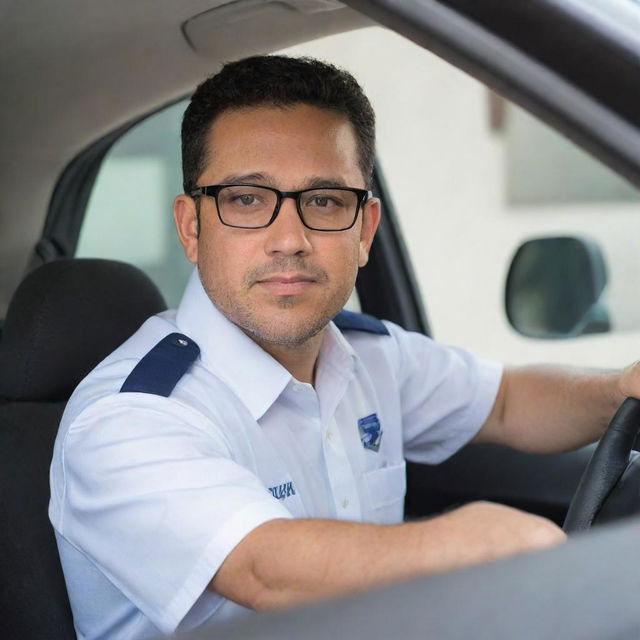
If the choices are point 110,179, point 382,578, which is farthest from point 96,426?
point 110,179

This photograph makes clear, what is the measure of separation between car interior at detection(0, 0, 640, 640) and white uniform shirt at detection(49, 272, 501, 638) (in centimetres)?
18

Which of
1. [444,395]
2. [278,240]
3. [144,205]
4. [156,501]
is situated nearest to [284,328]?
[278,240]

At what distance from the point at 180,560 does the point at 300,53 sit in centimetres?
115

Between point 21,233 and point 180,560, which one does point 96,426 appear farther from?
point 21,233

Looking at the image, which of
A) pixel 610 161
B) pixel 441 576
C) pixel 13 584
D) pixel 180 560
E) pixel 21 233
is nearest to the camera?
pixel 441 576

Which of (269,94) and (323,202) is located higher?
(269,94)

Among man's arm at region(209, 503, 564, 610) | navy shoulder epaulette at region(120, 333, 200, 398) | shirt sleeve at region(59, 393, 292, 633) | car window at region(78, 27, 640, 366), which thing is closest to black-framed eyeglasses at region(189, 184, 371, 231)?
navy shoulder epaulette at region(120, 333, 200, 398)

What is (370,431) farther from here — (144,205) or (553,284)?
(144,205)

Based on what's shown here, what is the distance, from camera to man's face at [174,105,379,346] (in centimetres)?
171

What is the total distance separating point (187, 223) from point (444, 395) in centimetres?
68

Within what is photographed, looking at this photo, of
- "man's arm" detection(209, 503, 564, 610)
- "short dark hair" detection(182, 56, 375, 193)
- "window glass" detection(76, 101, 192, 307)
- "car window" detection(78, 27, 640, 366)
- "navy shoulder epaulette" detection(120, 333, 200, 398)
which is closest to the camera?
"man's arm" detection(209, 503, 564, 610)

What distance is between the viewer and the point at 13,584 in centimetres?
170

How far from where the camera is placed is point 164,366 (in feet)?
5.49

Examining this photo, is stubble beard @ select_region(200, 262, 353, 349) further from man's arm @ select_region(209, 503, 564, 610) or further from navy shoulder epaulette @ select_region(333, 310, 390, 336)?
man's arm @ select_region(209, 503, 564, 610)
